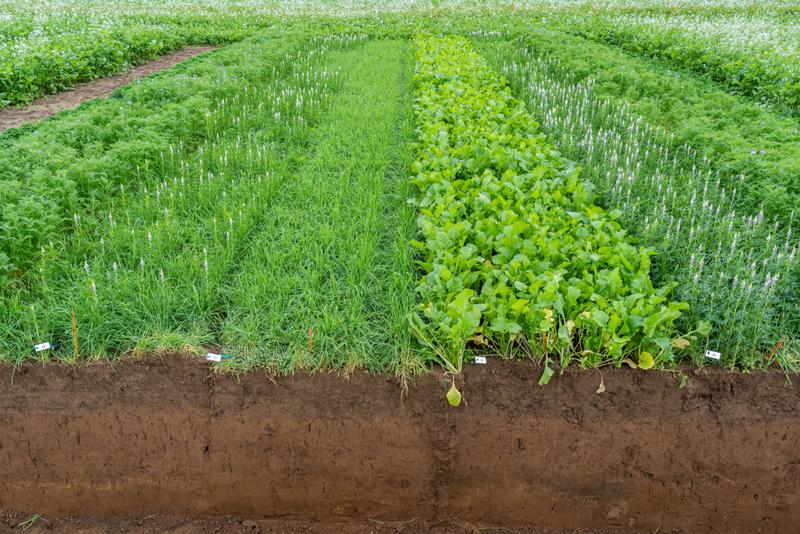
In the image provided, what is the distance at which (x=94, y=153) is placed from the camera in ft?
21.4

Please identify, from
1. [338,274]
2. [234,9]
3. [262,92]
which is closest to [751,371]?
[338,274]

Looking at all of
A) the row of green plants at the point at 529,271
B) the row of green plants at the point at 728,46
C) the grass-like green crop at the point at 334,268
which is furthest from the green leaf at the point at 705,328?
the row of green plants at the point at 728,46

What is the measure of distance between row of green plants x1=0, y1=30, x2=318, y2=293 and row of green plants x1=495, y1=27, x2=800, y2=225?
5.59 metres

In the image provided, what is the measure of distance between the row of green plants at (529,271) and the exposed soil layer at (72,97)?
6770 mm

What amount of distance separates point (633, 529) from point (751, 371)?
1122 mm

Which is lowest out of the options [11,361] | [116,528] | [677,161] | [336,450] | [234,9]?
[116,528]

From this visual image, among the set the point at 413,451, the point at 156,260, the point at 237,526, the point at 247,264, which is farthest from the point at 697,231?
the point at 156,260

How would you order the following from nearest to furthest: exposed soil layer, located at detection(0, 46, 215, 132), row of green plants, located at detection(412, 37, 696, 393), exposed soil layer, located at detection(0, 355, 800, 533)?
1. exposed soil layer, located at detection(0, 355, 800, 533)
2. row of green plants, located at detection(412, 37, 696, 393)
3. exposed soil layer, located at detection(0, 46, 215, 132)

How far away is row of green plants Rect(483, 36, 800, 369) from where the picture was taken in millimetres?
3785

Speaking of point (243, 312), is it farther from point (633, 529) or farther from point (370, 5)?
point (370, 5)

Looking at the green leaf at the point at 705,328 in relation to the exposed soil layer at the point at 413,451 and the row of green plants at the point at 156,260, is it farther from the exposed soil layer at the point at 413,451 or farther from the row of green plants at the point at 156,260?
the row of green plants at the point at 156,260

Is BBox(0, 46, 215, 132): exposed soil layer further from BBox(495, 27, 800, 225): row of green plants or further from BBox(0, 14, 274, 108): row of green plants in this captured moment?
BBox(495, 27, 800, 225): row of green plants

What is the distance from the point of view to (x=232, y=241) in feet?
16.0

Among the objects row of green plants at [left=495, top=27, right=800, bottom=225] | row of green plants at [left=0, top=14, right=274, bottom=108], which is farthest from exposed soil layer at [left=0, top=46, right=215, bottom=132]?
row of green plants at [left=495, top=27, right=800, bottom=225]
